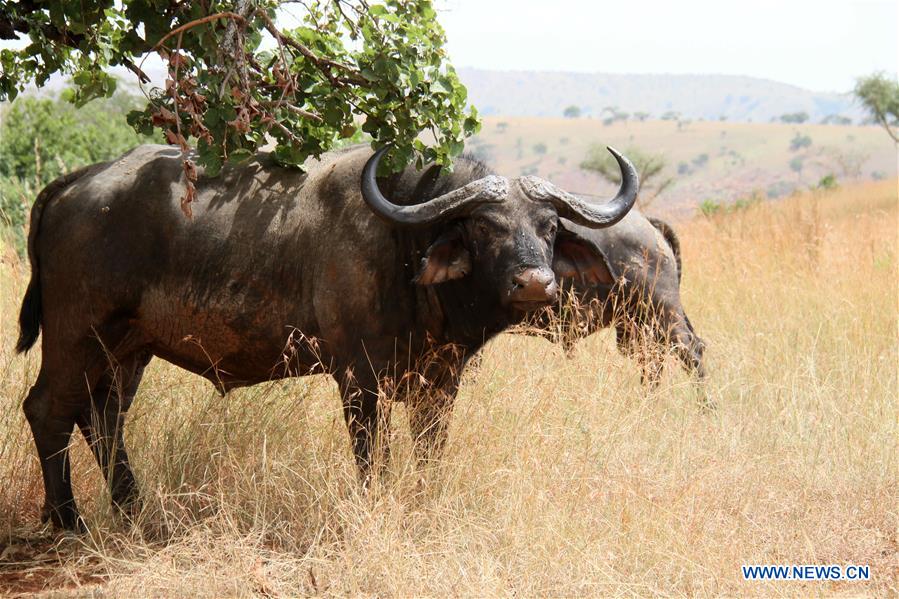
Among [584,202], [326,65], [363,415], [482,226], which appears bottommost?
[363,415]

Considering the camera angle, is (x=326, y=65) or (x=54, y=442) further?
(x=54, y=442)

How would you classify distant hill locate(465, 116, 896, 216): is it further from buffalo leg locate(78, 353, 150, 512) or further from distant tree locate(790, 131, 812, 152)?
buffalo leg locate(78, 353, 150, 512)

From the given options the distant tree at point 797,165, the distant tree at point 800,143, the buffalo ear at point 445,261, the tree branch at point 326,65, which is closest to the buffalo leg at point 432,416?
the buffalo ear at point 445,261

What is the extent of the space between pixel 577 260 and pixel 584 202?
0.32 meters

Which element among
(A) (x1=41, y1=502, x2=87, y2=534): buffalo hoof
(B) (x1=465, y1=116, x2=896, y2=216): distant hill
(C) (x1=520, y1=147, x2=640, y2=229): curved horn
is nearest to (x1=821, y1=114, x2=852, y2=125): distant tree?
(B) (x1=465, y1=116, x2=896, y2=216): distant hill

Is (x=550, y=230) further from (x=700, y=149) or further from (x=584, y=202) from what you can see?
(x=700, y=149)

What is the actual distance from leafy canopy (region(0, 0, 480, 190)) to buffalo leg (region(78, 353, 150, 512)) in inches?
55.9

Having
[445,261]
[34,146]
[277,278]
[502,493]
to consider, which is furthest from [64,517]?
[34,146]

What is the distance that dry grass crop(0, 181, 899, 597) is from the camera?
439 cm

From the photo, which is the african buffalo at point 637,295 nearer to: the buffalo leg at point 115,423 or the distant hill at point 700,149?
the buffalo leg at point 115,423

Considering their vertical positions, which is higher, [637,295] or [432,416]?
[637,295]

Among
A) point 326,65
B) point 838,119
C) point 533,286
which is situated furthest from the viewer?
point 838,119

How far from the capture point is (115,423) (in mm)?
5645

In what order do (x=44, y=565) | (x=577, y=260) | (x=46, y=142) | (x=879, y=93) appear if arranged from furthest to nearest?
(x=879, y=93) → (x=46, y=142) → (x=577, y=260) → (x=44, y=565)
